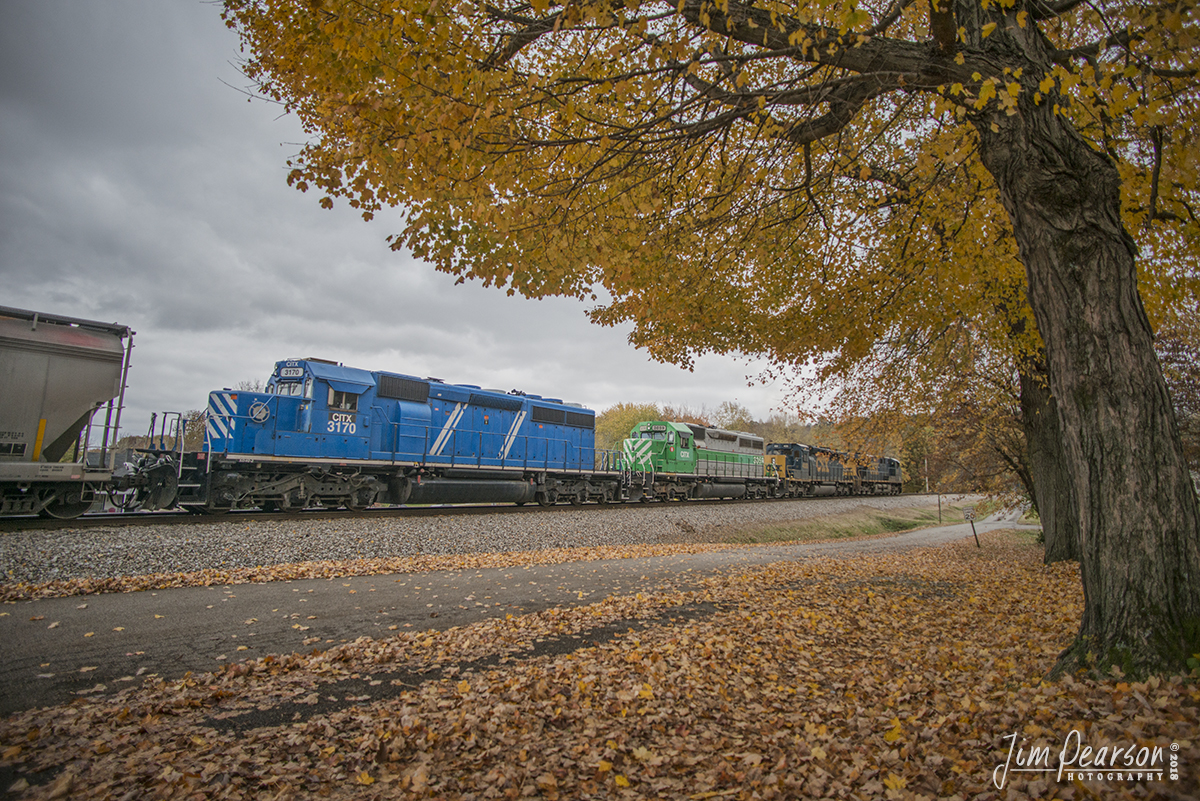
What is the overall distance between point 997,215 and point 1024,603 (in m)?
4.81

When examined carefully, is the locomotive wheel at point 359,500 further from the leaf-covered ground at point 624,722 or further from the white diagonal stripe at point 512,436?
the leaf-covered ground at point 624,722

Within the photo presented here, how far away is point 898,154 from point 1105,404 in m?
3.68

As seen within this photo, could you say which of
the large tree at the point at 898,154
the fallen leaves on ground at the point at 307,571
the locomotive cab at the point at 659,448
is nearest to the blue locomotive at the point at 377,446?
the locomotive cab at the point at 659,448

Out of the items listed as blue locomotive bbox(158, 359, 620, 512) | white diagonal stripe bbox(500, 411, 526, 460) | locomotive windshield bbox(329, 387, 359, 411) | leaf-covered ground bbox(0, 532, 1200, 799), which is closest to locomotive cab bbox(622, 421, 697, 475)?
blue locomotive bbox(158, 359, 620, 512)

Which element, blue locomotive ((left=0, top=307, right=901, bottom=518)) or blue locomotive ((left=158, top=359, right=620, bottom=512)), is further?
blue locomotive ((left=158, top=359, right=620, bottom=512))

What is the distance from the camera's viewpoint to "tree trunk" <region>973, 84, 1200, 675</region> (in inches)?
144

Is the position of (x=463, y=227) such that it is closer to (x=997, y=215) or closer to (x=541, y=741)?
(x=541, y=741)

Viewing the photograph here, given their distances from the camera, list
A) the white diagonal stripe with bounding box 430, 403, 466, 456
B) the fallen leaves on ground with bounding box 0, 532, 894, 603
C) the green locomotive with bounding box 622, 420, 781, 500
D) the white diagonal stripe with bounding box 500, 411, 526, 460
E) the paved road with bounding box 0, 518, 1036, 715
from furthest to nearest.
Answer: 1. the green locomotive with bounding box 622, 420, 781, 500
2. the white diagonal stripe with bounding box 500, 411, 526, 460
3. the white diagonal stripe with bounding box 430, 403, 466, 456
4. the fallen leaves on ground with bounding box 0, 532, 894, 603
5. the paved road with bounding box 0, 518, 1036, 715

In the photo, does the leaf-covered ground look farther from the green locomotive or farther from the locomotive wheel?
the green locomotive

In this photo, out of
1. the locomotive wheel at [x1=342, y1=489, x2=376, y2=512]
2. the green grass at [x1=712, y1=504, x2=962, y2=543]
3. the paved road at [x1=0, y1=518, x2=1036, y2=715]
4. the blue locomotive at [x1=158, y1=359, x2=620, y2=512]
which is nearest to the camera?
the paved road at [x1=0, y1=518, x2=1036, y2=715]

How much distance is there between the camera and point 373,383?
642 inches

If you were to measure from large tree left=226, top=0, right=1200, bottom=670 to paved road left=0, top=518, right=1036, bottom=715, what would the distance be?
3.89 metres

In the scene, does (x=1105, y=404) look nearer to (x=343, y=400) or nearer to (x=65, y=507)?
(x=343, y=400)

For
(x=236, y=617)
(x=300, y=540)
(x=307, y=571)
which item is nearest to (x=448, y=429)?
(x=300, y=540)
